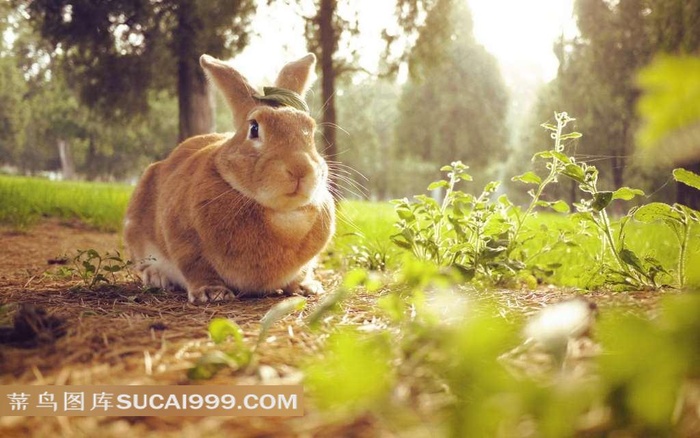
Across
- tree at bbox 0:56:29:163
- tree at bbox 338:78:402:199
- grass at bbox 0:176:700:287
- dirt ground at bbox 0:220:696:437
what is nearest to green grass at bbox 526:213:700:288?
grass at bbox 0:176:700:287

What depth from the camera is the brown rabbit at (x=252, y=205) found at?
5.52 feet

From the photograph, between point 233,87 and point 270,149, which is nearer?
point 270,149

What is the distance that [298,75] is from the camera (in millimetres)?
2098

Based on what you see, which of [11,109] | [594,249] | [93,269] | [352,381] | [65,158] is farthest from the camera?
[65,158]

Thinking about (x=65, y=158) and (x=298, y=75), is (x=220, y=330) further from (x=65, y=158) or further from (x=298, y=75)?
(x=65, y=158)

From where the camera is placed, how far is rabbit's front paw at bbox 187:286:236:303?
1.74 metres

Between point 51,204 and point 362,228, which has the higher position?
point 51,204

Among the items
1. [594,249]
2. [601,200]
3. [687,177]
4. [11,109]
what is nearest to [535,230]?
[594,249]

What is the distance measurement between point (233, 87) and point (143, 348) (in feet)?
4.20

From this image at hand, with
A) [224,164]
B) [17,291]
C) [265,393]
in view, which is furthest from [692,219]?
[17,291]

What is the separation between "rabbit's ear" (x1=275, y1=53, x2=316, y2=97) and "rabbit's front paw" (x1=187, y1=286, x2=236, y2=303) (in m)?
0.92

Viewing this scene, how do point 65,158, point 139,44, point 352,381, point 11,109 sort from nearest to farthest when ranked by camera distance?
point 352,381
point 11,109
point 139,44
point 65,158

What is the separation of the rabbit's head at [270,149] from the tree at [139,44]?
2.56 m

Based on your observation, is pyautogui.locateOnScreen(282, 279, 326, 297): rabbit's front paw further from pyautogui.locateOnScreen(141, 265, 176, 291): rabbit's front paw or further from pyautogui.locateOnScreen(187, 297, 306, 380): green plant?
pyautogui.locateOnScreen(187, 297, 306, 380): green plant
